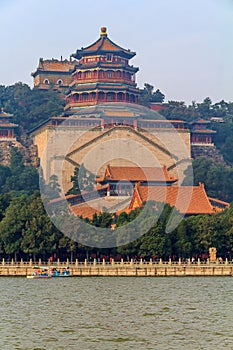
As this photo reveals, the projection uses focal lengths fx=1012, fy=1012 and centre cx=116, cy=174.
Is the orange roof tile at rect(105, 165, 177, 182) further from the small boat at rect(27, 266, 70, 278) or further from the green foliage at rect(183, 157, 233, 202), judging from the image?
the small boat at rect(27, 266, 70, 278)

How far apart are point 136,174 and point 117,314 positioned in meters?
40.7

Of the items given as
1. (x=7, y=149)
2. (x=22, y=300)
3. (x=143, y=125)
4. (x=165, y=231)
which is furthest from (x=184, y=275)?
(x=7, y=149)

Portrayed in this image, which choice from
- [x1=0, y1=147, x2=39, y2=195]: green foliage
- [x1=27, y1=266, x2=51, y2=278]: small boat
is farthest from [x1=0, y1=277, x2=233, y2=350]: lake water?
[x1=0, y1=147, x2=39, y2=195]: green foliage

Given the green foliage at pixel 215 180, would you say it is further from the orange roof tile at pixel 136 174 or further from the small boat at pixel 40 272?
the small boat at pixel 40 272

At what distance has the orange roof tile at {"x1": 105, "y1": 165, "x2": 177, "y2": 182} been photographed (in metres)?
75.3

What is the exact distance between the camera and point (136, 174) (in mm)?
76750

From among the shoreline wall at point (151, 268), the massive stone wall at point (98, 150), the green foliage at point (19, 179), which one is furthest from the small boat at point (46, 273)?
the green foliage at point (19, 179)

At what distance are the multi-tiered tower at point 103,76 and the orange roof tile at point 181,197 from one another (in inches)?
725

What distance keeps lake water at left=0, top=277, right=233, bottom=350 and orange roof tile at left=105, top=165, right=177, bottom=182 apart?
2384 cm

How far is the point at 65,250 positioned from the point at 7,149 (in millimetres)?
31663

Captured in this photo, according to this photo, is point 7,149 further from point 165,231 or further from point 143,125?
point 165,231

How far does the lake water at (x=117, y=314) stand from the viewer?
30.1 metres

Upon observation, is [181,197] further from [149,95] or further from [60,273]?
[149,95]

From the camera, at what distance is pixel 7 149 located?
292ft
